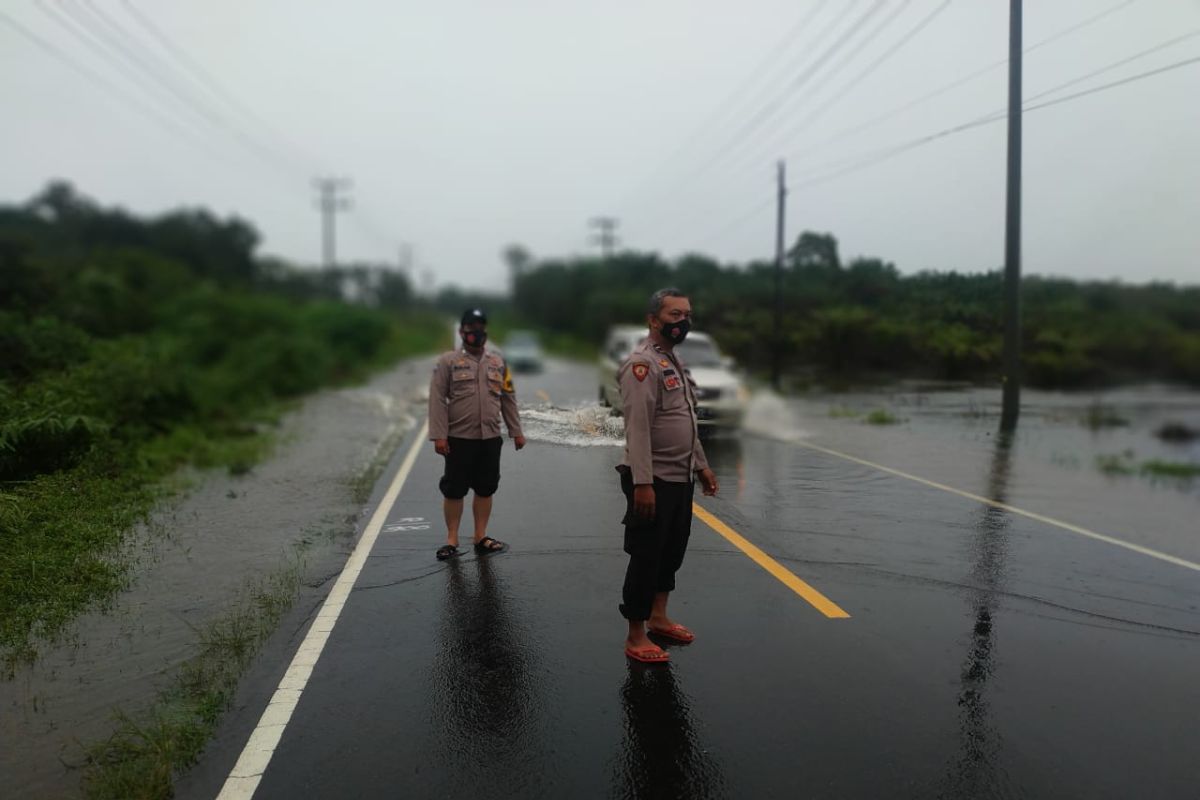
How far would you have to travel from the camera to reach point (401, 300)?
106 meters

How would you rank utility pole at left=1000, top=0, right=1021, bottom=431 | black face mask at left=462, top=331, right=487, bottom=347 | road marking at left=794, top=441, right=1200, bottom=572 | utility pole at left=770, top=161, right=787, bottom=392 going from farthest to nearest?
1. utility pole at left=770, top=161, right=787, bottom=392
2. utility pole at left=1000, top=0, right=1021, bottom=431
3. road marking at left=794, top=441, right=1200, bottom=572
4. black face mask at left=462, top=331, right=487, bottom=347

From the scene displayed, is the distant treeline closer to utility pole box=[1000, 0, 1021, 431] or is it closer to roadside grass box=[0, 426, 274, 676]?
utility pole box=[1000, 0, 1021, 431]

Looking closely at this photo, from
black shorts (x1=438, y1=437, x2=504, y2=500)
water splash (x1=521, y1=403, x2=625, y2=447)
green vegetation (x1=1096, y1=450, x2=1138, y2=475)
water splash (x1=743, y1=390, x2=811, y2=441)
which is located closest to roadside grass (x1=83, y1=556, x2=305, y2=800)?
black shorts (x1=438, y1=437, x2=504, y2=500)

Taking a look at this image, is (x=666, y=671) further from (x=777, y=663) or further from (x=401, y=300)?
(x=401, y=300)

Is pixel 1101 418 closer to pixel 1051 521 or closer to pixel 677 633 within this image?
pixel 1051 521

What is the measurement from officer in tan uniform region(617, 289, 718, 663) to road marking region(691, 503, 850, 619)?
0.69m

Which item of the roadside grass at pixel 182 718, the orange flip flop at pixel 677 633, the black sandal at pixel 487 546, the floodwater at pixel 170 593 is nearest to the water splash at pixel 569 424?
the black sandal at pixel 487 546

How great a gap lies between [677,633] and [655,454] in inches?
41.2

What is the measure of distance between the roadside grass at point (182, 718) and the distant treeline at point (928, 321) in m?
7.74

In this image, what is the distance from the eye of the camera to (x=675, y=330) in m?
4.40

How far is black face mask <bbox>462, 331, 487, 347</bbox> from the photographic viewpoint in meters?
6.34

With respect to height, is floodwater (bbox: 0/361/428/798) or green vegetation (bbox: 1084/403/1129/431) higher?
green vegetation (bbox: 1084/403/1129/431)

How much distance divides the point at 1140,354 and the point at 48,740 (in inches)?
360

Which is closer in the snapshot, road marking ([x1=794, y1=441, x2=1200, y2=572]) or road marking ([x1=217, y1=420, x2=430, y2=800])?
road marking ([x1=217, y1=420, x2=430, y2=800])
